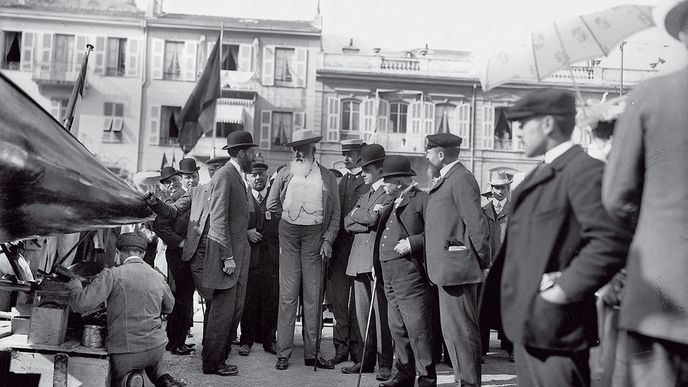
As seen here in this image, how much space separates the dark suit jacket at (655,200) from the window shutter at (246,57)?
3349 cm

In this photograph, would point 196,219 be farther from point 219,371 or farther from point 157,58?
point 157,58

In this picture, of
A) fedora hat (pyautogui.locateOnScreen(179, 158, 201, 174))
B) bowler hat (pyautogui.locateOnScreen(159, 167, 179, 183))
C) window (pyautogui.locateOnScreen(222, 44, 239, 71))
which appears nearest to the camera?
bowler hat (pyautogui.locateOnScreen(159, 167, 179, 183))

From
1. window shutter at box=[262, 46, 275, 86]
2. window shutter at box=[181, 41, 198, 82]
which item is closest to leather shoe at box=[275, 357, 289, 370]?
window shutter at box=[262, 46, 275, 86]

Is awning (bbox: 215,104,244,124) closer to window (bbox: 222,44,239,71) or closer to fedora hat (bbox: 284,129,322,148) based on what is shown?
window (bbox: 222,44,239,71)

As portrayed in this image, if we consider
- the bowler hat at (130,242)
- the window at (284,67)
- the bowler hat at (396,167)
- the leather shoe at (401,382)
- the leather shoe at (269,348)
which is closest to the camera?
the bowler hat at (130,242)

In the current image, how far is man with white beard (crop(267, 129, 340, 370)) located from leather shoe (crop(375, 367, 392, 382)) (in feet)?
2.30

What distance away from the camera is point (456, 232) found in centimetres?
530

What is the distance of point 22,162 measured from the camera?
3311 millimetres

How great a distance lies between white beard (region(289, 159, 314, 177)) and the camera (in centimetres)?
718

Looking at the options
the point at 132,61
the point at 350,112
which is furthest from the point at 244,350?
the point at 132,61

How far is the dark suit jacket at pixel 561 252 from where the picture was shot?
2.60m

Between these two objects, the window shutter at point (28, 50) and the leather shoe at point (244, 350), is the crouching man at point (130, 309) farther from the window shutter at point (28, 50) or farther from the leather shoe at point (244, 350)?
the window shutter at point (28, 50)

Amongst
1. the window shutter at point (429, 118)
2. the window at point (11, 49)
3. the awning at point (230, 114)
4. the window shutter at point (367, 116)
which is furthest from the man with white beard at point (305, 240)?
the window at point (11, 49)

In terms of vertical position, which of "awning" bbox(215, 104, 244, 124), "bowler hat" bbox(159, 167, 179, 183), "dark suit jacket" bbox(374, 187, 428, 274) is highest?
"awning" bbox(215, 104, 244, 124)
